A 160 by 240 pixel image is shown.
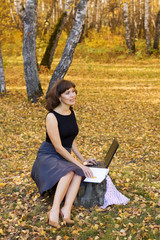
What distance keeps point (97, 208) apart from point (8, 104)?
756 centimetres

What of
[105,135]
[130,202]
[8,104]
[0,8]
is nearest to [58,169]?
[130,202]

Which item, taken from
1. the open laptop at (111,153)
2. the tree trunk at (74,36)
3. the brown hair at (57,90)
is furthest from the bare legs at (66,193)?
the tree trunk at (74,36)

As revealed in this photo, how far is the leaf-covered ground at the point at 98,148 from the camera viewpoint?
3971 millimetres

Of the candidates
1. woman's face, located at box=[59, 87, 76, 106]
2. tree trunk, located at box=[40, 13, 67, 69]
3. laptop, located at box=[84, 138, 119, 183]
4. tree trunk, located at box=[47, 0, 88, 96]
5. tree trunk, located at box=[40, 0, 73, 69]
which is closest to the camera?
laptop, located at box=[84, 138, 119, 183]

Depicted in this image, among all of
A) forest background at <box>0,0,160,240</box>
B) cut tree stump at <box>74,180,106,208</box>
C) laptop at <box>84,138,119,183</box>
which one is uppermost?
laptop at <box>84,138,119,183</box>

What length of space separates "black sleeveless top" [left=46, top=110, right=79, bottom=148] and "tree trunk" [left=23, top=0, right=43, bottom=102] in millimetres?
6857

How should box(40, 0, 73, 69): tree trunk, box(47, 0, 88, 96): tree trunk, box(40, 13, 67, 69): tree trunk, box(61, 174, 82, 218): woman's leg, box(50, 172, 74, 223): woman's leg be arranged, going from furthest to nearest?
box(40, 13, 67, 69): tree trunk → box(40, 0, 73, 69): tree trunk → box(47, 0, 88, 96): tree trunk → box(61, 174, 82, 218): woman's leg → box(50, 172, 74, 223): woman's leg

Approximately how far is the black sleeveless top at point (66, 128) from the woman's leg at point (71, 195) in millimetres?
638

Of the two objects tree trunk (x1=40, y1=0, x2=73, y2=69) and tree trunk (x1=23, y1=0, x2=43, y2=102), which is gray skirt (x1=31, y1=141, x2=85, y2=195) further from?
tree trunk (x1=40, y1=0, x2=73, y2=69)

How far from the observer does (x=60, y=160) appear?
4223 millimetres

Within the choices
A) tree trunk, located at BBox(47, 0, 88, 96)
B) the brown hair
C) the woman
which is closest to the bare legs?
the woman

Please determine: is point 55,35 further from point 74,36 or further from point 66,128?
point 66,128

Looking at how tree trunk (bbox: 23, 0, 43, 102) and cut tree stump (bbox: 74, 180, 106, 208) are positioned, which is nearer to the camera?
cut tree stump (bbox: 74, 180, 106, 208)

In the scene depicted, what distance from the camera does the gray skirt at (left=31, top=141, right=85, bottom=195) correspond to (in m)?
4.01
